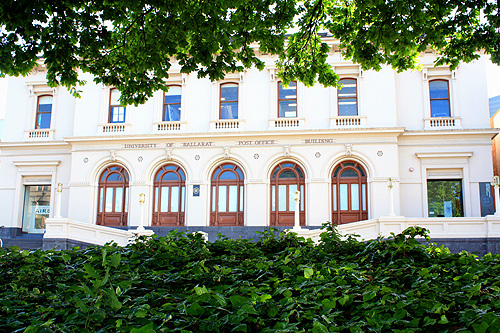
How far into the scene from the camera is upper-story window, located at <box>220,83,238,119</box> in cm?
2634

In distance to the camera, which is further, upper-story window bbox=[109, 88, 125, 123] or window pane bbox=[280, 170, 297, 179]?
upper-story window bbox=[109, 88, 125, 123]

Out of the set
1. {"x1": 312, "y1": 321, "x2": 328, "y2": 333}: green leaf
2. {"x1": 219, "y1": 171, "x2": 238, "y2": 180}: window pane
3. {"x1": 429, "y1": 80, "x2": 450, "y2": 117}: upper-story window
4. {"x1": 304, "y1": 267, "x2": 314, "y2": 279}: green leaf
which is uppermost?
{"x1": 429, "y1": 80, "x2": 450, "y2": 117}: upper-story window

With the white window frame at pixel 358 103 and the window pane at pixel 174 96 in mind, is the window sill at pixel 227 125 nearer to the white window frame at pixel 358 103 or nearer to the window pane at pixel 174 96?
the window pane at pixel 174 96

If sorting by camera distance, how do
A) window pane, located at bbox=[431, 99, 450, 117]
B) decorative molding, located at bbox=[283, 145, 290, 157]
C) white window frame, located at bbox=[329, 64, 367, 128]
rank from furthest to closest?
1. window pane, located at bbox=[431, 99, 450, 117]
2. white window frame, located at bbox=[329, 64, 367, 128]
3. decorative molding, located at bbox=[283, 145, 290, 157]

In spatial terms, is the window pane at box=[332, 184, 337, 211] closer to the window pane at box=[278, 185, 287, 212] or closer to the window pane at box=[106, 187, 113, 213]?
the window pane at box=[278, 185, 287, 212]

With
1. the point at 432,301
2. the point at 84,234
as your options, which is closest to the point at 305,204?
the point at 84,234

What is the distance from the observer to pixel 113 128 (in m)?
26.7

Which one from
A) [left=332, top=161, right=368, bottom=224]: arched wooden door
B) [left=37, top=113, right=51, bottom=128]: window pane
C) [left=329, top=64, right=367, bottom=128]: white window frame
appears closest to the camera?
[left=332, top=161, right=368, bottom=224]: arched wooden door

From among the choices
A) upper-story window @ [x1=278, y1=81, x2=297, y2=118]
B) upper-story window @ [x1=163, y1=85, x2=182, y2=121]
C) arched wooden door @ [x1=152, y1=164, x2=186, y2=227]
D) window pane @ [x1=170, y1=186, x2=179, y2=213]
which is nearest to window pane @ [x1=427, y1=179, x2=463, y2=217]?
upper-story window @ [x1=278, y1=81, x2=297, y2=118]

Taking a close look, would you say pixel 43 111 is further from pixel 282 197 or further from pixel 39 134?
pixel 282 197

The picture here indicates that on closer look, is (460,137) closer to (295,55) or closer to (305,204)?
(305,204)

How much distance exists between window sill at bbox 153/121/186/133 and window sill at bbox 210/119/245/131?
1.78 m

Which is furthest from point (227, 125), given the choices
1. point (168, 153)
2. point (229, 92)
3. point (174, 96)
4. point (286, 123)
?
point (174, 96)

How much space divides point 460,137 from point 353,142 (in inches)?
230
